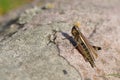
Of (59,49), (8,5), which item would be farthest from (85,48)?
(8,5)

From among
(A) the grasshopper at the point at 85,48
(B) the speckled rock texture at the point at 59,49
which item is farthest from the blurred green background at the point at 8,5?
(A) the grasshopper at the point at 85,48

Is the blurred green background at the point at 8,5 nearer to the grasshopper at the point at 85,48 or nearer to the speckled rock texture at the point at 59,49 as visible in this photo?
the speckled rock texture at the point at 59,49

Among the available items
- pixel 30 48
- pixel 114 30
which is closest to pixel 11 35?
pixel 30 48

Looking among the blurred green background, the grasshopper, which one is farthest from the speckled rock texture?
the blurred green background

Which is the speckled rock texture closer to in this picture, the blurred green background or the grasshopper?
the grasshopper

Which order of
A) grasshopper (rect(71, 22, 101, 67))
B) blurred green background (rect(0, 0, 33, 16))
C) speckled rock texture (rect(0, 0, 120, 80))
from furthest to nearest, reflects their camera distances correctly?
blurred green background (rect(0, 0, 33, 16)) → grasshopper (rect(71, 22, 101, 67)) → speckled rock texture (rect(0, 0, 120, 80))

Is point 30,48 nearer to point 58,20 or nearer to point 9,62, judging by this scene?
point 9,62

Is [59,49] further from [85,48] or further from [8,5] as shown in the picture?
[8,5]
